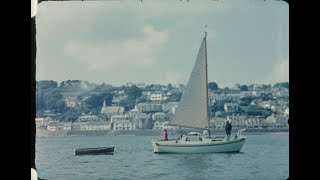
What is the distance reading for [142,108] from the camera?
110 feet

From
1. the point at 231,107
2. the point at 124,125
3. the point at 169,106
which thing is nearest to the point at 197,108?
the point at 169,106

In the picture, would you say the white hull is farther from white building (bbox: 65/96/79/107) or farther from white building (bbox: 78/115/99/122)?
white building (bbox: 78/115/99/122)

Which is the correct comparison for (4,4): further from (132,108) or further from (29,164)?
(132,108)

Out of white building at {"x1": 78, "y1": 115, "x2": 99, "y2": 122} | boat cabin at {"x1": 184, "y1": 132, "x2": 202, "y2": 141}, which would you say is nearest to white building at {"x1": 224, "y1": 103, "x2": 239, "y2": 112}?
white building at {"x1": 78, "y1": 115, "x2": 99, "y2": 122}

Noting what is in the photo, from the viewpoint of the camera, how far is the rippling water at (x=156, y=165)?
70.4ft

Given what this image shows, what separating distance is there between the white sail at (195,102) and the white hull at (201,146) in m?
0.70

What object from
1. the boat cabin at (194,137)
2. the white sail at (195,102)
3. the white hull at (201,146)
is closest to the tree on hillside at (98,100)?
the white hull at (201,146)

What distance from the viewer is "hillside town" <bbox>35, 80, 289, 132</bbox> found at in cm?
3198

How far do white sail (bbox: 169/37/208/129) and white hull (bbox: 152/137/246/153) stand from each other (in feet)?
2.30

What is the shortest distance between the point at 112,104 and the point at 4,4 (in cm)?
3125

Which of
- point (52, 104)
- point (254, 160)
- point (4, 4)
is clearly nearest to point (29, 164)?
point (4, 4)

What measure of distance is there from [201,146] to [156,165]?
11.4ft

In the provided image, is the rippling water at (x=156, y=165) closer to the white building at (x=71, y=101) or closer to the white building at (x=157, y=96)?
the white building at (x=71, y=101)
